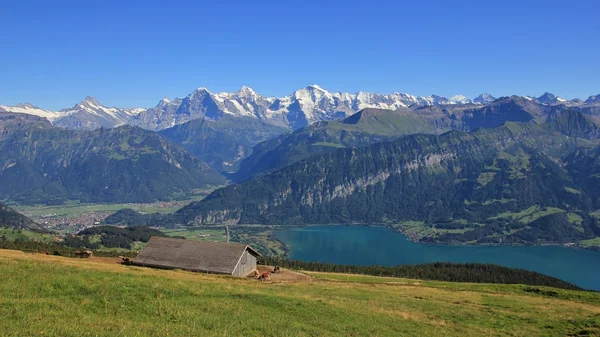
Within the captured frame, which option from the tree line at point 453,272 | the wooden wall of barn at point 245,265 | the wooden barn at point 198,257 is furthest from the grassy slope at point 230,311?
the tree line at point 453,272

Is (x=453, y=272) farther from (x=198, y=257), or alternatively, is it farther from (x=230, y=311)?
(x=230, y=311)

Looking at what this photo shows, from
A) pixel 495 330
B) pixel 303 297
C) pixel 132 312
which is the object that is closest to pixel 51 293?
pixel 132 312

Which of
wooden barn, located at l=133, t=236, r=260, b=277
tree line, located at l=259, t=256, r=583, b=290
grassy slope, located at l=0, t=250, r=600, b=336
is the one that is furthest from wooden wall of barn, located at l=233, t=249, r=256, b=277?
tree line, located at l=259, t=256, r=583, b=290

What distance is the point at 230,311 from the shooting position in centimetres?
3148

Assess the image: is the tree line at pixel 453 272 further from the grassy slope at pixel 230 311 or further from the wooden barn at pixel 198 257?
the grassy slope at pixel 230 311

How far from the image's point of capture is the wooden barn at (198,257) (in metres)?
64.4

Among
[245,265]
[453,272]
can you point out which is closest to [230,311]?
[245,265]

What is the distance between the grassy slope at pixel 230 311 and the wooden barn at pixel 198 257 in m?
17.4

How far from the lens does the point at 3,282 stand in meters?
31.9

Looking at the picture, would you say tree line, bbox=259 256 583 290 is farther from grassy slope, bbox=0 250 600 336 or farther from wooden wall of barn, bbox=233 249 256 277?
grassy slope, bbox=0 250 600 336

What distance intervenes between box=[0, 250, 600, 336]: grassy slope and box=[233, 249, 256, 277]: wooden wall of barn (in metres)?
17.1

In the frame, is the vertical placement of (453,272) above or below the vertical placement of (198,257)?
below

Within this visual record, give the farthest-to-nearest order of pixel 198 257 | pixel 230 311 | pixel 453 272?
pixel 453 272, pixel 198 257, pixel 230 311

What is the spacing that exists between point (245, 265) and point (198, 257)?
6.57m
